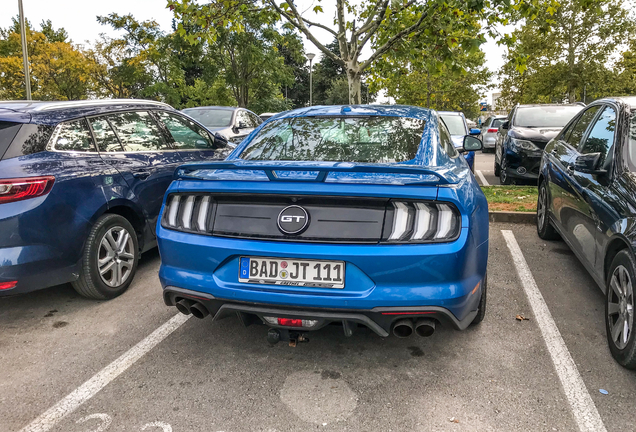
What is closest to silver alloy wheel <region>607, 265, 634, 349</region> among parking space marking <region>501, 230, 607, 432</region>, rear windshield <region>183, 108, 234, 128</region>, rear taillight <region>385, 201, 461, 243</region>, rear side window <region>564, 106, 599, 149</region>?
parking space marking <region>501, 230, 607, 432</region>

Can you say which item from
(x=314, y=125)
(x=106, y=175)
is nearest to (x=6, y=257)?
(x=106, y=175)

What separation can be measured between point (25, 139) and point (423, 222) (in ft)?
9.74

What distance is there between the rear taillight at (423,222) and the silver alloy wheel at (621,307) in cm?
117

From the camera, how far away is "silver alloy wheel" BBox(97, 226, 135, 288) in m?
4.25

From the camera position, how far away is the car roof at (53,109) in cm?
391

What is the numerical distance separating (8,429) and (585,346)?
3399mm

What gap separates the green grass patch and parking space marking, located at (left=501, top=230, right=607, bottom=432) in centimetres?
260

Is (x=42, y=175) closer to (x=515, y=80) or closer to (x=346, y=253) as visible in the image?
(x=346, y=253)

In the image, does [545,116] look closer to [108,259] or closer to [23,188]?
[108,259]

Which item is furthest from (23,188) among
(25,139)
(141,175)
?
(141,175)

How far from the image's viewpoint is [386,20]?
9.81m

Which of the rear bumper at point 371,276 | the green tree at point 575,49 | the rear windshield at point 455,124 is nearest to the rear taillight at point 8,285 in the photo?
the rear bumper at point 371,276

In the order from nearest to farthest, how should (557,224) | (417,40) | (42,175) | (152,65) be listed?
(42,175) → (557,224) → (417,40) → (152,65)

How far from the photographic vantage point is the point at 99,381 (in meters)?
2.99
